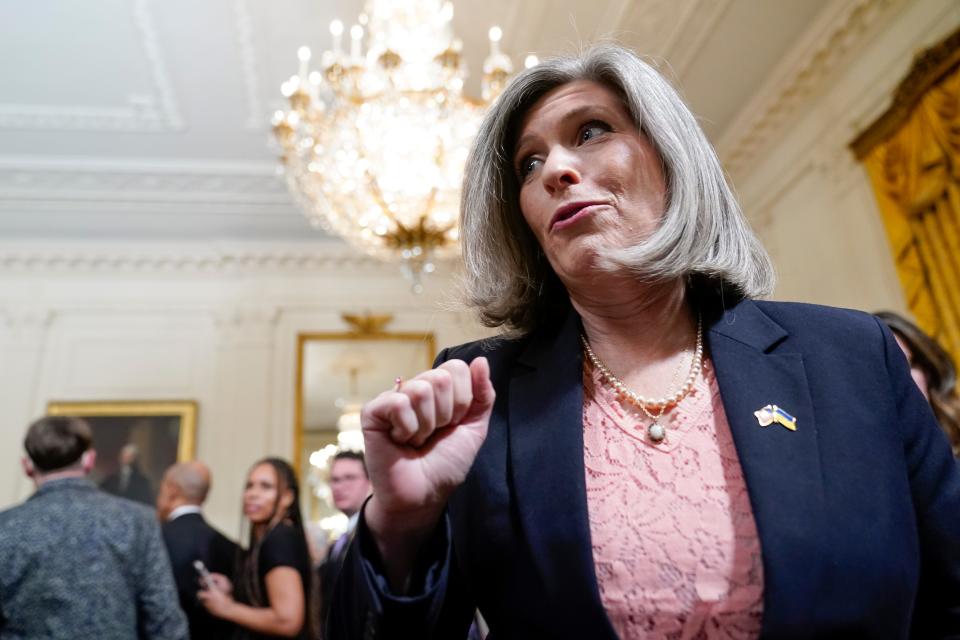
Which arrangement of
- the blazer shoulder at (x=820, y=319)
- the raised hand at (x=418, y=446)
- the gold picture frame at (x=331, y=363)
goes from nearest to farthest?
the raised hand at (x=418, y=446) < the blazer shoulder at (x=820, y=319) < the gold picture frame at (x=331, y=363)

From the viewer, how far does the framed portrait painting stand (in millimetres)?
5883

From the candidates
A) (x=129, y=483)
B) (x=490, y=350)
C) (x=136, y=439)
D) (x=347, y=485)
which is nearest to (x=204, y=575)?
(x=347, y=485)

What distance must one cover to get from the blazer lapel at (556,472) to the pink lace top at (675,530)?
52 millimetres

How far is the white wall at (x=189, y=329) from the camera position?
20.3ft

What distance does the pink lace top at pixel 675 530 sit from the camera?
85 centimetres

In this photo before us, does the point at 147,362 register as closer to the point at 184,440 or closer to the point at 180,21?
the point at 184,440

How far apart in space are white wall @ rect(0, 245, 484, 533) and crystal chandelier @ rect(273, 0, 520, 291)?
109 inches

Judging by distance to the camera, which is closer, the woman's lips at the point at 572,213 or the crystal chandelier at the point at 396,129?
the woman's lips at the point at 572,213

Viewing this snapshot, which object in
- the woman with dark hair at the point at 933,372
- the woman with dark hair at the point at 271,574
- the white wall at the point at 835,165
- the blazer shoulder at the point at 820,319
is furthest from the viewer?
the white wall at the point at 835,165

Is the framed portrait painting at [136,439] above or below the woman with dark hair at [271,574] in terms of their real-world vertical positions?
above

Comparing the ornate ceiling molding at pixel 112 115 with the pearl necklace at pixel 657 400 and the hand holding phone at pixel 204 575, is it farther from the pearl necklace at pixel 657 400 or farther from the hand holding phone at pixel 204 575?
the pearl necklace at pixel 657 400

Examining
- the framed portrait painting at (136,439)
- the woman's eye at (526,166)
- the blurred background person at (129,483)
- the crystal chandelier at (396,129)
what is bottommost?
the woman's eye at (526,166)

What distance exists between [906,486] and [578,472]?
417 millimetres

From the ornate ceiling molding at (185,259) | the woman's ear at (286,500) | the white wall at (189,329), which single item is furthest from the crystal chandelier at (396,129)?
the ornate ceiling molding at (185,259)
